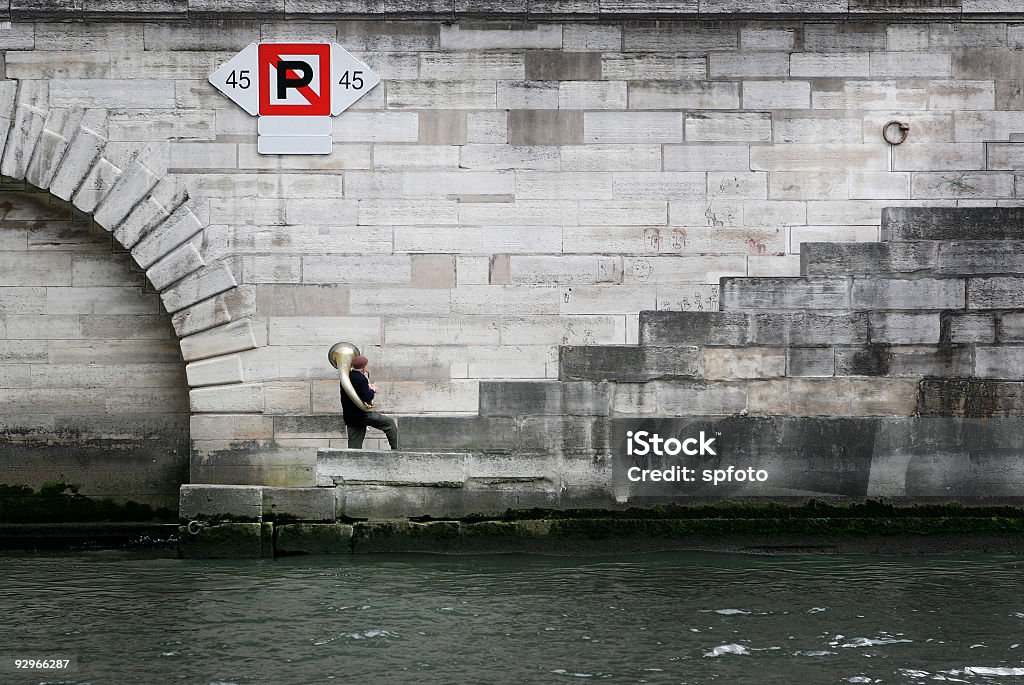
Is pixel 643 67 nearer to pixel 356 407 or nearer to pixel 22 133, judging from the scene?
pixel 356 407

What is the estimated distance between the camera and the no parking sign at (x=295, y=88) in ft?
34.3

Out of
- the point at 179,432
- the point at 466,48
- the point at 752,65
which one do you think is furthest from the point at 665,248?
the point at 179,432

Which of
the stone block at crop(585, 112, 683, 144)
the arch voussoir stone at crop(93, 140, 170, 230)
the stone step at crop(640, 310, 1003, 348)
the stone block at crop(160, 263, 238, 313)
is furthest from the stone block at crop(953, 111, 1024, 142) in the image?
the arch voussoir stone at crop(93, 140, 170, 230)

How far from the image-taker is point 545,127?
10.5 meters

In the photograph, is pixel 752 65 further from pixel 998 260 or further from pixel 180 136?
pixel 180 136

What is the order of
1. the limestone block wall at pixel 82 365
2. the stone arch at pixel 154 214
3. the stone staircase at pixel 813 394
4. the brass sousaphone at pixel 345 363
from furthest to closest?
the limestone block wall at pixel 82 365 < the stone arch at pixel 154 214 < the stone staircase at pixel 813 394 < the brass sousaphone at pixel 345 363

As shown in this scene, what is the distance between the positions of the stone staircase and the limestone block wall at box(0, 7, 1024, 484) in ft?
1.13

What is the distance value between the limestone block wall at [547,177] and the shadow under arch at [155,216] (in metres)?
0.05

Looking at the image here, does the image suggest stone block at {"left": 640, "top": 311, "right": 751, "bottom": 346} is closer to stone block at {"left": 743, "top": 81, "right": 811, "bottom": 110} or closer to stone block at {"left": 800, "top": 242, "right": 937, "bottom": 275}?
stone block at {"left": 800, "top": 242, "right": 937, "bottom": 275}

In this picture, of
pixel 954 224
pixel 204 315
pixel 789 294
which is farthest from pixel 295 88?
pixel 954 224

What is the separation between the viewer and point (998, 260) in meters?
10.3

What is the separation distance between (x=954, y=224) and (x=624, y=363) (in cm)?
290

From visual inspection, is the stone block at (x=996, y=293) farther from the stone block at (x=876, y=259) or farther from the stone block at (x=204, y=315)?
the stone block at (x=204, y=315)

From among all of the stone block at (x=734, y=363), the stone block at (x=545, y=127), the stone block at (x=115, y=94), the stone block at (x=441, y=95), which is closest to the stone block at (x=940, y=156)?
the stone block at (x=734, y=363)
